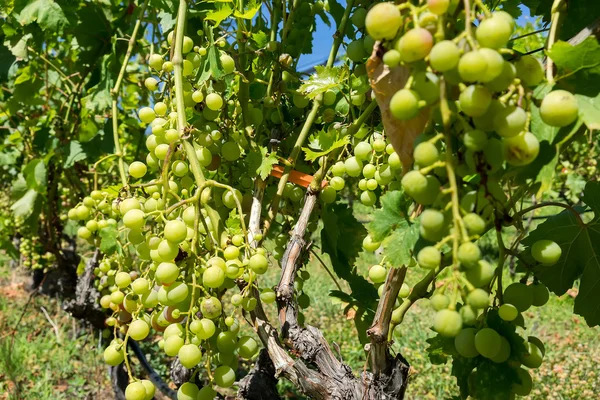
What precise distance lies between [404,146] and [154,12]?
69.5 inches

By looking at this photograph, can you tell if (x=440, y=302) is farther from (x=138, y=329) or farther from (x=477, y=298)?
(x=138, y=329)

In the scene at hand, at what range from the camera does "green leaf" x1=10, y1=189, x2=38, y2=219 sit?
10.2 feet

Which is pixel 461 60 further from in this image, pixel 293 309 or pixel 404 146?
pixel 293 309

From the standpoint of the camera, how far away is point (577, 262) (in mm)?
1085

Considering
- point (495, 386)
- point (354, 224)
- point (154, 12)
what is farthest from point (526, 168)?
point (154, 12)

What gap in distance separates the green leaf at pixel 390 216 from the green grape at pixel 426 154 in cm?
27

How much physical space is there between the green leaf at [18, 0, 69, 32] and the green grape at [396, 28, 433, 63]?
198cm

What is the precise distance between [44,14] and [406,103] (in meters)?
2.02

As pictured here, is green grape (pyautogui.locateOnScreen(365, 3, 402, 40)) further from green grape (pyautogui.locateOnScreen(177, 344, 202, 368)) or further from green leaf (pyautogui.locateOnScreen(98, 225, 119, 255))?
green leaf (pyautogui.locateOnScreen(98, 225, 119, 255))

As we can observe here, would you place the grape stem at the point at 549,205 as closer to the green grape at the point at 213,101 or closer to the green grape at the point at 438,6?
the green grape at the point at 438,6

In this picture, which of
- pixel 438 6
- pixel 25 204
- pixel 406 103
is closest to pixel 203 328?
pixel 406 103

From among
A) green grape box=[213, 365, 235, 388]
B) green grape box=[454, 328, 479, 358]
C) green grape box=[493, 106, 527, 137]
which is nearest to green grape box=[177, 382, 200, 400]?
green grape box=[213, 365, 235, 388]

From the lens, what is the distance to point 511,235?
32.1 feet

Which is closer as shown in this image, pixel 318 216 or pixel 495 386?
pixel 495 386
